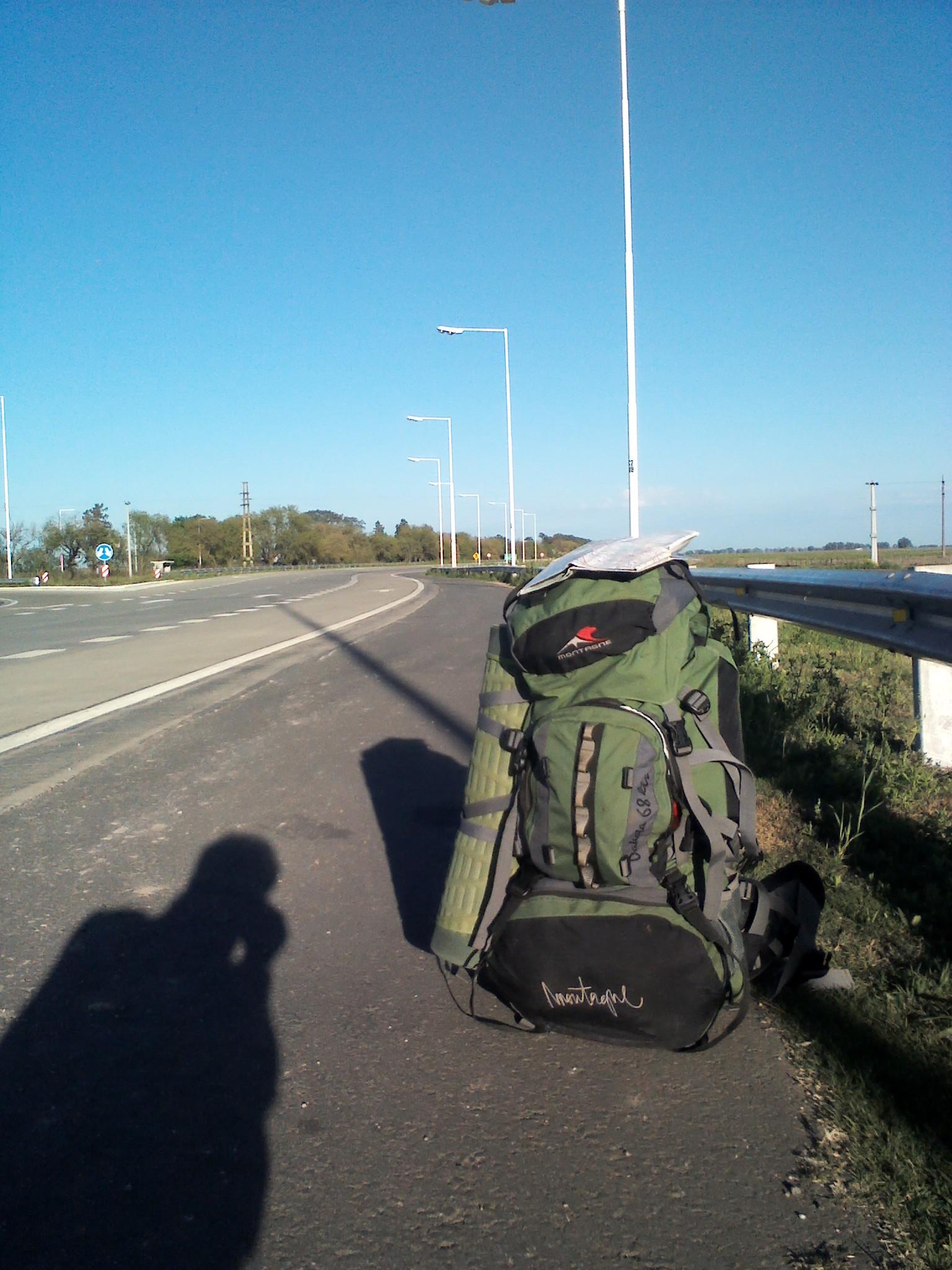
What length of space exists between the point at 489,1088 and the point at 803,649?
8746 millimetres

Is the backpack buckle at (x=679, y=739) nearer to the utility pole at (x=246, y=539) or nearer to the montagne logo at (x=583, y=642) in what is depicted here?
the montagne logo at (x=583, y=642)

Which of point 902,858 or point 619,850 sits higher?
point 619,850

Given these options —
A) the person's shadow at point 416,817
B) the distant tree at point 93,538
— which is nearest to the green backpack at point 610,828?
the person's shadow at point 416,817

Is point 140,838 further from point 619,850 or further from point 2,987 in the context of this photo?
point 619,850

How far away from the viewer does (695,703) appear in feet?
8.97

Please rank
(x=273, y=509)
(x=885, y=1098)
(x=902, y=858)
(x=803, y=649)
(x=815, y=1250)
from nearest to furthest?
(x=815, y=1250) < (x=885, y=1098) < (x=902, y=858) < (x=803, y=649) < (x=273, y=509)

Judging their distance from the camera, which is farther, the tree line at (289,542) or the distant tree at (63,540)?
the tree line at (289,542)

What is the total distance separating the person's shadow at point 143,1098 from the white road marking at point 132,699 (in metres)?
3.96

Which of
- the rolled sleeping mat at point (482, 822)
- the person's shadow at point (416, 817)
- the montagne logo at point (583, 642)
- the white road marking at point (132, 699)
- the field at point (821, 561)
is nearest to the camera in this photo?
the montagne logo at point (583, 642)

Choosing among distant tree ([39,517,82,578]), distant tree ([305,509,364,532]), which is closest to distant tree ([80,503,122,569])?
distant tree ([39,517,82,578])

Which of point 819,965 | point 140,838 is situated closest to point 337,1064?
point 819,965

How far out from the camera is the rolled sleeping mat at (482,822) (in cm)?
281

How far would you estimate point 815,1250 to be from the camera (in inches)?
80.1

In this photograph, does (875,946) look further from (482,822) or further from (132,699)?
(132,699)
